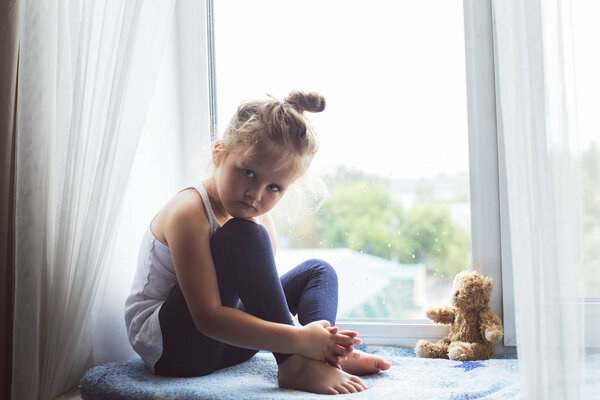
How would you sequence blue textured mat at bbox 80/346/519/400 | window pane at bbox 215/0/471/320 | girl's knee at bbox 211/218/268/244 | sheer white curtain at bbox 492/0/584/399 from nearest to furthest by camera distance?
1. sheer white curtain at bbox 492/0/584/399
2. blue textured mat at bbox 80/346/519/400
3. girl's knee at bbox 211/218/268/244
4. window pane at bbox 215/0/471/320

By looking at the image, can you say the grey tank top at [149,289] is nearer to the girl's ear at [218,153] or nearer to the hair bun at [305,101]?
the girl's ear at [218,153]

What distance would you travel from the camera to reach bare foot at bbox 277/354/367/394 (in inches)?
37.6

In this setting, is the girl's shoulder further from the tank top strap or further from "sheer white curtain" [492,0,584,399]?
"sheer white curtain" [492,0,584,399]

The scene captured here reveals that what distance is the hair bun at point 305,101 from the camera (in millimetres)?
1099

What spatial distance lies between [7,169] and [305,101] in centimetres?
60

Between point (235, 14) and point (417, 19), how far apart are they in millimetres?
475

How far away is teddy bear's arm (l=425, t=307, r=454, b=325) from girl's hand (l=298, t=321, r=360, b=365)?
31 cm

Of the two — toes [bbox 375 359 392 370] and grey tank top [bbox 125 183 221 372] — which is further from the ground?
grey tank top [bbox 125 183 221 372]

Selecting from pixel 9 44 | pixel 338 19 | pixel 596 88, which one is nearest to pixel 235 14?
pixel 338 19

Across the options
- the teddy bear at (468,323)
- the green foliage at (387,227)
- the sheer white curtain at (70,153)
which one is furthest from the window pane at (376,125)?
the sheer white curtain at (70,153)

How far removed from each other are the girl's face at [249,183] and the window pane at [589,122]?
53 centimetres

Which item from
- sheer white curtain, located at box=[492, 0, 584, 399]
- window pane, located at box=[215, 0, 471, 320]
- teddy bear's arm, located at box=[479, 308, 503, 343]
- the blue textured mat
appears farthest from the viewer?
window pane, located at box=[215, 0, 471, 320]

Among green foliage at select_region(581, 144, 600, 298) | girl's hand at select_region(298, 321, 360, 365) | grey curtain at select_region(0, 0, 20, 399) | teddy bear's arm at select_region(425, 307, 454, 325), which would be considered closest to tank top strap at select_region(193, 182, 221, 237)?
A: girl's hand at select_region(298, 321, 360, 365)

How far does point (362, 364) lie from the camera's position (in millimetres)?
1077
